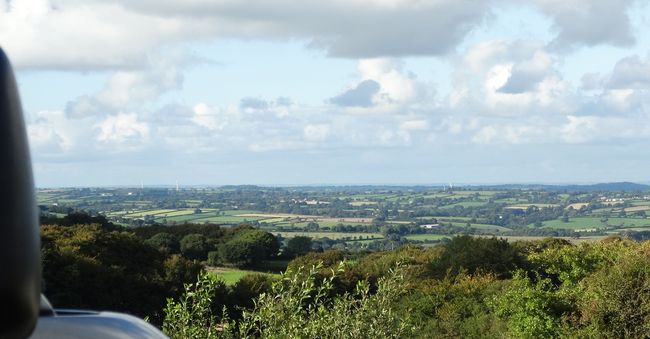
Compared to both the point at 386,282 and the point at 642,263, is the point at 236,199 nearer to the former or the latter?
the point at 642,263

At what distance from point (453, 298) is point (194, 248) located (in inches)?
656

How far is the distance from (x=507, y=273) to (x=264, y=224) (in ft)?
180

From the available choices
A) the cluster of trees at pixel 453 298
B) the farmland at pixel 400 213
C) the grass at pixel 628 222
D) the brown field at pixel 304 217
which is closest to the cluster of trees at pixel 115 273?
the cluster of trees at pixel 453 298

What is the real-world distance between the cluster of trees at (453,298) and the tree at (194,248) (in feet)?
35.0

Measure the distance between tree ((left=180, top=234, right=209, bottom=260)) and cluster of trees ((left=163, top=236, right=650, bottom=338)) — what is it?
10.7 m

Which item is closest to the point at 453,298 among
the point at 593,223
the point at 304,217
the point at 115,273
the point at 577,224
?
the point at 115,273

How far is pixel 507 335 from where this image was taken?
98.6 ft

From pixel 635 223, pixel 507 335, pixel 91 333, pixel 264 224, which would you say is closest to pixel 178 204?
pixel 264 224

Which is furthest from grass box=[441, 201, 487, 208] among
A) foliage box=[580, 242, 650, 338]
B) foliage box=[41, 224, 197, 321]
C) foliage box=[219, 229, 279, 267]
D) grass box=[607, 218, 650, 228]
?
foliage box=[41, 224, 197, 321]

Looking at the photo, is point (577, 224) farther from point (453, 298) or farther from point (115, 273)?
point (115, 273)

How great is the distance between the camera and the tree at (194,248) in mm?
47969

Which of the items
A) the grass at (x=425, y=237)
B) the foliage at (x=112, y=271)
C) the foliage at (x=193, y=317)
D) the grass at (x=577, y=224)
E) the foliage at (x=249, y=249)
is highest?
the foliage at (x=193, y=317)

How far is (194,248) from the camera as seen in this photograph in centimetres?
4909

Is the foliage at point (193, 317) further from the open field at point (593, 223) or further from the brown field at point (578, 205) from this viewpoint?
the brown field at point (578, 205)
